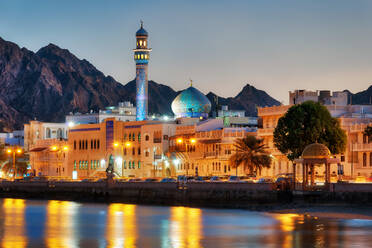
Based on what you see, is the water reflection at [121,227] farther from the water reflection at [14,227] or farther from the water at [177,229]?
the water reflection at [14,227]

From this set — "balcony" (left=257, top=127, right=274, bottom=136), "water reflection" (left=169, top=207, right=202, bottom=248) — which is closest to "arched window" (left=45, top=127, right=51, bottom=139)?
"balcony" (left=257, top=127, right=274, bottom=136)

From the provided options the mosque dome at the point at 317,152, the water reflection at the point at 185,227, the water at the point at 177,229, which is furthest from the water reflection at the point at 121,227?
the mosque dome at the point at 317,152

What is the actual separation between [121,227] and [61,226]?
5840 mm

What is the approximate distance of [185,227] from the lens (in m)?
68.9

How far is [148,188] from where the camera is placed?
4035 inches

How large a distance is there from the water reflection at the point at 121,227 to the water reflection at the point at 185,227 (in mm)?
2977

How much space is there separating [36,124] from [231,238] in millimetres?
137975

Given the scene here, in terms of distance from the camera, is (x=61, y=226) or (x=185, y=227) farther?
(x=61, y=226)

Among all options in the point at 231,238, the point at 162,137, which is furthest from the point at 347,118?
the point at 231,238

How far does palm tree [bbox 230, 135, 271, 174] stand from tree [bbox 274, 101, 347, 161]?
18.7 ft

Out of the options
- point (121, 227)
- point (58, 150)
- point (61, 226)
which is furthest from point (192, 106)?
point (121, 227)

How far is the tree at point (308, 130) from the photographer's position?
100000mm

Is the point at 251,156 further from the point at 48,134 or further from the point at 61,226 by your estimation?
the point at 48,134

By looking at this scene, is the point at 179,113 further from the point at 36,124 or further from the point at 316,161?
the point at 316,161
